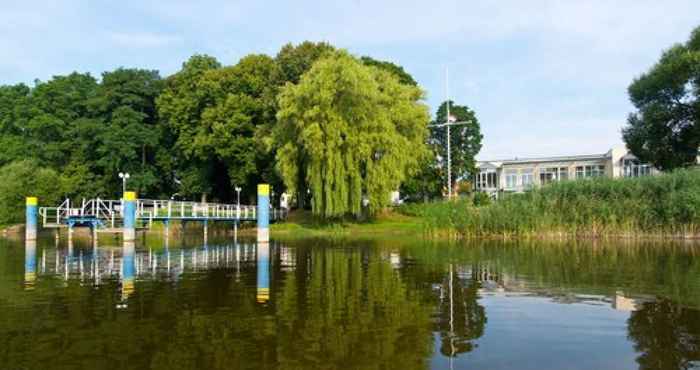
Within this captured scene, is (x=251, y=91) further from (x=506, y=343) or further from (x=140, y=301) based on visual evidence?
(x=506, y=343)

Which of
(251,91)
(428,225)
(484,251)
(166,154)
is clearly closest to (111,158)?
(166,154)

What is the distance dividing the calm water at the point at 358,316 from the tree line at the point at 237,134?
2143cm

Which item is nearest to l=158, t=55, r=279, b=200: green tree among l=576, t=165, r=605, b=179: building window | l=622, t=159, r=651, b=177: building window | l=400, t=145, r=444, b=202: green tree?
l=400, t=145, r=444, b=202: green tree

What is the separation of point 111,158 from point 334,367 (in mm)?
51731

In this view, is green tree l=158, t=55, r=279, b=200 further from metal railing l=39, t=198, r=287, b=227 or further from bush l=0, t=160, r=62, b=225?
bush l=0, t=160, r=62, b=225

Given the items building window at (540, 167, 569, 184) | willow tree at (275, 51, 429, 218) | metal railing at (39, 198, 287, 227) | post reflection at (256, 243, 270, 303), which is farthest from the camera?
building window at (540, 167, 569, 184)

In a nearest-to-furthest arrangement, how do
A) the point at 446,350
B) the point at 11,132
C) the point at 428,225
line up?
the point at 446,350 → the point at 428,225 → the point at 11,132

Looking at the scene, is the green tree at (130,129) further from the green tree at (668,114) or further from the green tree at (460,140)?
the green tree at (668,114)

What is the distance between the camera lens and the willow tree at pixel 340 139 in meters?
38.5

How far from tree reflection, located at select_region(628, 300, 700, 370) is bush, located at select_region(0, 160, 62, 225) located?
53190mm

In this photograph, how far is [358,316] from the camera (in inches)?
379

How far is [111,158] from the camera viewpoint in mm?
53219

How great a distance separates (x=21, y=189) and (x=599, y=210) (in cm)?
4820

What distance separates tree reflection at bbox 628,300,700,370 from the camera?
22.3 ft
